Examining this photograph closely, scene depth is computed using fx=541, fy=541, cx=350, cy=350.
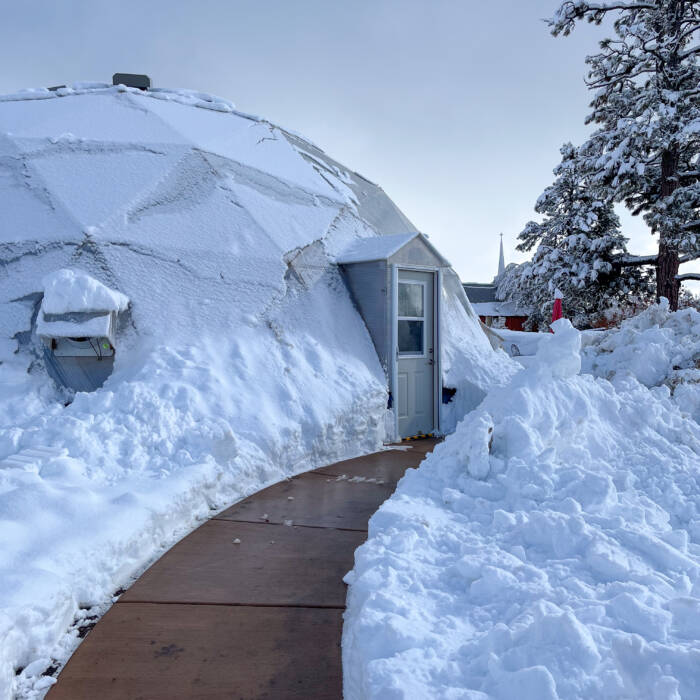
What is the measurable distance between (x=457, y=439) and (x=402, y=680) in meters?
2.29

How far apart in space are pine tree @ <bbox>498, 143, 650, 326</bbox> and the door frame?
10.7 m

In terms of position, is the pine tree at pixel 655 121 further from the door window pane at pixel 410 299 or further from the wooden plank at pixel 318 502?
the wooden plank at pixel 318 502

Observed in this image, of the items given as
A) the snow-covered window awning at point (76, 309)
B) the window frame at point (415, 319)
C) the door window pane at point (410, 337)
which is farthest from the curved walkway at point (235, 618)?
the door window pane at point (410, 337)

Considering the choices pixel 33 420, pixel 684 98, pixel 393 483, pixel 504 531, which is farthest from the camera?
pixel 684 98

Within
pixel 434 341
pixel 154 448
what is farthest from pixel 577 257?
pixel 154 448

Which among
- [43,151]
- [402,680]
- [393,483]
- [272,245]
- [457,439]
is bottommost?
[393,483]

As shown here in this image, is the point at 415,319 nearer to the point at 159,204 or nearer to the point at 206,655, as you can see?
the point at 159,204

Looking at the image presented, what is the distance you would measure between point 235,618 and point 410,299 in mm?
5012

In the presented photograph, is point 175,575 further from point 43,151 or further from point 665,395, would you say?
point 43,151

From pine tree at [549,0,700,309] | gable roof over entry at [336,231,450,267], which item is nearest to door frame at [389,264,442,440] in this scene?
gable roof over entry at [336,231,450,267]

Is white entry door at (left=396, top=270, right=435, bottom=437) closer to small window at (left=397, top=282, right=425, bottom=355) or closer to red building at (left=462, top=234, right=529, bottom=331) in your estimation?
small window at (left=397, top=282, right=425, bottom=355)

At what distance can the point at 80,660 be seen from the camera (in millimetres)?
2350

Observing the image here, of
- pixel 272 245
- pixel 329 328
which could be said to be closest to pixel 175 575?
pixel 329 328

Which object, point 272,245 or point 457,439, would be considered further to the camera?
point 272,245
